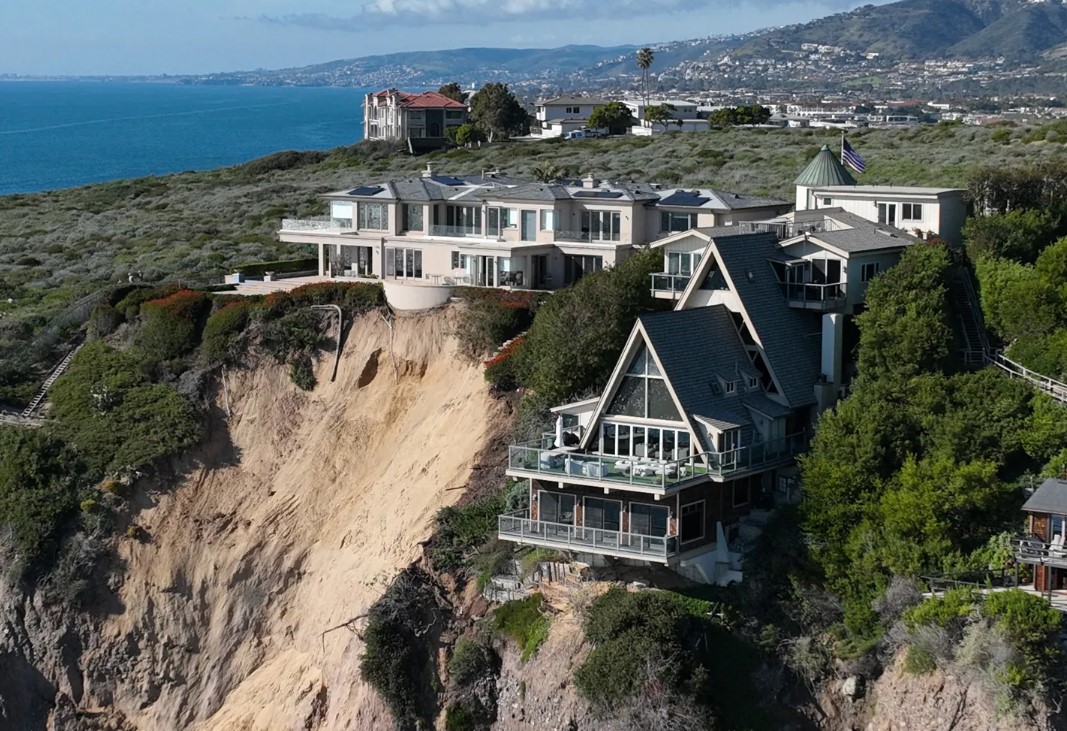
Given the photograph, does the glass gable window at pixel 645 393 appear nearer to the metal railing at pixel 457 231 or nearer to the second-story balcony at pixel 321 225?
the metal railing at pixel 457 231

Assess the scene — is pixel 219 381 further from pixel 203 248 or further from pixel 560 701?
pixel 203 248

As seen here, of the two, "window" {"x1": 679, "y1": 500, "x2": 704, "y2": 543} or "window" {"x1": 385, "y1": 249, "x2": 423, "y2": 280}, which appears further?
"window" {"x1": 385, "y1": 249, "x2": 423, "y2": 280}

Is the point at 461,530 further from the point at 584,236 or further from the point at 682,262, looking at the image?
the point at 584,236

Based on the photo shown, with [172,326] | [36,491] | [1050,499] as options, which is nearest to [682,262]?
[1050,499]

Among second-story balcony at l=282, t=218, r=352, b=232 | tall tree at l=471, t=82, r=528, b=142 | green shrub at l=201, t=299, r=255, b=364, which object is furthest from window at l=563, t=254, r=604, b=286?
tall tree at l=471, t=82, r=528, b=142

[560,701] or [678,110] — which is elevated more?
[678,110]

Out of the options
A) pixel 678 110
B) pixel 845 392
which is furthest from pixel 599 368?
pixel 678 110

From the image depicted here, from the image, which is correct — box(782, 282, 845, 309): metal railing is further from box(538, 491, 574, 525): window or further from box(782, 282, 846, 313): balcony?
box(538, 491, 574, 525): window
